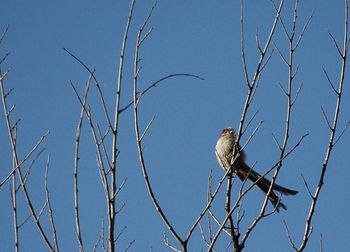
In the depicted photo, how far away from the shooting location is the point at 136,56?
3.45 m

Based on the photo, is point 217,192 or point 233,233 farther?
point 233,233

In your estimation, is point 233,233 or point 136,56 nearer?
point 136,56

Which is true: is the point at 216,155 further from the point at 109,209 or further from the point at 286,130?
the point at 109,209

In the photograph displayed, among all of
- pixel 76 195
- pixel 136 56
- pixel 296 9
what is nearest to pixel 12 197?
pixel 76 195

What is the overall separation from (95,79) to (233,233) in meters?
1.36

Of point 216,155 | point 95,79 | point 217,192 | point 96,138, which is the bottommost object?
point 217,192

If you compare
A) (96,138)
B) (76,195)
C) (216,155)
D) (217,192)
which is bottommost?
(217,192)

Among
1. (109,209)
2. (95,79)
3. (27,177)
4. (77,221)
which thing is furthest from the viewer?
(27,177)

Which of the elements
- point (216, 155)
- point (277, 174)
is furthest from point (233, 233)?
point (216, 155)

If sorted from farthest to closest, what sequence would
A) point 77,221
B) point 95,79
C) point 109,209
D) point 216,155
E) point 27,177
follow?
point 216,155
point 27,177
point 95,79
point 77,221
point 109,209

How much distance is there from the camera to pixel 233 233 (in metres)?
3.87

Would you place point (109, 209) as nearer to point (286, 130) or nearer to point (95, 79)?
point (95, 79)

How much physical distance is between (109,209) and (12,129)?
2.95ft

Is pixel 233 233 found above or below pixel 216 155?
below
